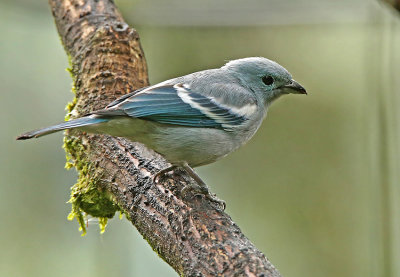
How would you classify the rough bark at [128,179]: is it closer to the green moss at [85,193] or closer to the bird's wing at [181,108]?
the green moss at [85,193]

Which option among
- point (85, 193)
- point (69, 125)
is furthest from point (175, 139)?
point (85, 193)

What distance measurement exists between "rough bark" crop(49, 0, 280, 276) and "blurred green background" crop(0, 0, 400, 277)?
2958 mm

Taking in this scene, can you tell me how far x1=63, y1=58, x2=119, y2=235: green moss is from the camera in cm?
397

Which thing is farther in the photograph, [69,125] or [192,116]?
[192,116]

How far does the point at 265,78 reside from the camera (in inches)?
165

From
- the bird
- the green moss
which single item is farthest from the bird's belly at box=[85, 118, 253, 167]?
the green moss

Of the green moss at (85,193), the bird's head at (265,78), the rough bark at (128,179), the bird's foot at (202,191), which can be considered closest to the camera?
the rough bark at (128,179)

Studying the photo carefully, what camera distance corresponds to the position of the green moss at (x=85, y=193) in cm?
397

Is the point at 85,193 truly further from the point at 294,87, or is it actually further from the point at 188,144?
the point at 294,87

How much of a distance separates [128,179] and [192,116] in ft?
2.05

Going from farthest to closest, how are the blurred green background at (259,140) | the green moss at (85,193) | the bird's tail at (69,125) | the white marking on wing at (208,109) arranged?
1. the blurred green background at (259,140)
2. the green moss at (85,193)
3. the white marking on wing at (208,109)
4. the bird's tail at (69,125)

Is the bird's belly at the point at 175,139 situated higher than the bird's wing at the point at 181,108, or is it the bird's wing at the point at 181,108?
the bird's wing at the point at 181,108

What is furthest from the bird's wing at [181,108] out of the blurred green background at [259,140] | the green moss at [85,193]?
the blurred green background at [259,140]

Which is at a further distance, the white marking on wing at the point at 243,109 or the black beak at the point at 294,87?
the black beak at the point at 294,87
